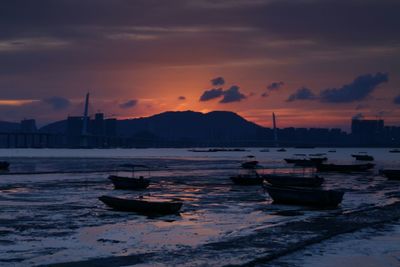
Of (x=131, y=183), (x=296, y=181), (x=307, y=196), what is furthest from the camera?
(x=296, y=181)

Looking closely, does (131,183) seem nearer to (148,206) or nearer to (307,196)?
(148,206)

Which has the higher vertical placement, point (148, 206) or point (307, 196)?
point (307, 196)

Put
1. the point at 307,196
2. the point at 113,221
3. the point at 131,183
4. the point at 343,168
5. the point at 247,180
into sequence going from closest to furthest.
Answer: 1. the point at 113,221
2. the point at 307,196
3. the point at 131,183
4. the point at 247,180
5. the point at 343,168

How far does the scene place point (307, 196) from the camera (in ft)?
109

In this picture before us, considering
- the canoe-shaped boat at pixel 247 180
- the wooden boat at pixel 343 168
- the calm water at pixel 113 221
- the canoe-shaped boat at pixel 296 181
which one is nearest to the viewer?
the calm water at pixel 113 221

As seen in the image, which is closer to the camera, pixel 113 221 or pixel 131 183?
pixel 113 221

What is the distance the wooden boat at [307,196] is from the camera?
106ft

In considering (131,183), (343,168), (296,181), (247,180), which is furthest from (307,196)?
(343,168)

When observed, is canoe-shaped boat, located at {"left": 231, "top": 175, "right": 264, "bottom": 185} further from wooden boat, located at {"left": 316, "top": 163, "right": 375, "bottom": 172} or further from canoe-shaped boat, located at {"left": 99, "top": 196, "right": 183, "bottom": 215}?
wooden boat, located at {"left": 316, "top": 163, "right": 375, "bottom": 172}

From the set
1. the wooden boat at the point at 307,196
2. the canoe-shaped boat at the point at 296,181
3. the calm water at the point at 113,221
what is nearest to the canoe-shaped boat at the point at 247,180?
the canoe-shaped boat at the point at 296,181

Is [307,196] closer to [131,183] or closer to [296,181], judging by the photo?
[296,181]

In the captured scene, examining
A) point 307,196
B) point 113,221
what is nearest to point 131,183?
point 307,196

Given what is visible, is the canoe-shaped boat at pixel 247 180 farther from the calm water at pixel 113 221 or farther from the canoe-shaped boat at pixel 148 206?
the canoe-shaped boat at pixel 148 206

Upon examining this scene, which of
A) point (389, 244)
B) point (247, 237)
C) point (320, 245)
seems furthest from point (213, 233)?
point (389, 244)
